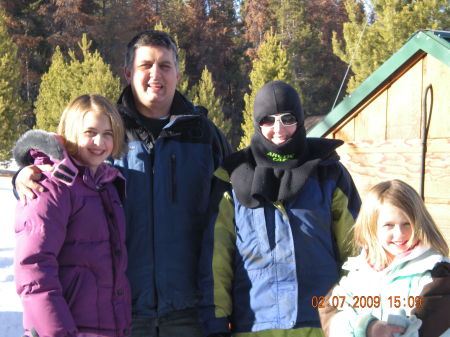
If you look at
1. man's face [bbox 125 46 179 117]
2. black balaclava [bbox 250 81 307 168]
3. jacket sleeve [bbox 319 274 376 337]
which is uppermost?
man's face [bbox 125 46 179 117]

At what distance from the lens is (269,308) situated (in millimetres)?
2299

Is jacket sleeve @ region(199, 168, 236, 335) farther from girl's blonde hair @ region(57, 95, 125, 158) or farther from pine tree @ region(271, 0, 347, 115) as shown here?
pine tree @ region(271, 0, 347, 115)

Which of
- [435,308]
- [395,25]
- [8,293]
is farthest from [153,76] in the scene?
[395,25]

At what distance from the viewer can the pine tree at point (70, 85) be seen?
2683 cm

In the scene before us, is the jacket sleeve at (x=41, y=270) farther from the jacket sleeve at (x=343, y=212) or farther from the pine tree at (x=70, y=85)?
the pine tree at (x=70, y=85)

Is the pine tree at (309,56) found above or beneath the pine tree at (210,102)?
above

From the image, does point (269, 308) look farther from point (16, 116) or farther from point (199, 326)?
point (16, 116)

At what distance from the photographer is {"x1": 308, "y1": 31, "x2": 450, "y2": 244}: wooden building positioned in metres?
4.25

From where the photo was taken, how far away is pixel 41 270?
200cm

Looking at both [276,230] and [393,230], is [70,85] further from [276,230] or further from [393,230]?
[393,230]

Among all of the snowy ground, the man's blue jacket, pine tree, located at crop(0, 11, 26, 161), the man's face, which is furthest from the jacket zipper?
pine tree, located at crop(0, 11, 26, 161)

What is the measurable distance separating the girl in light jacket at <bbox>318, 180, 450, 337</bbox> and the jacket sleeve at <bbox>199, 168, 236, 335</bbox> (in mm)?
453

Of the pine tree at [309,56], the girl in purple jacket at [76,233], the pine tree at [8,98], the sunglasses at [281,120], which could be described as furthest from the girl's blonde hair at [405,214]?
the pine tree at [309,56]

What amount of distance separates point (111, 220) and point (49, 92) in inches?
1108
